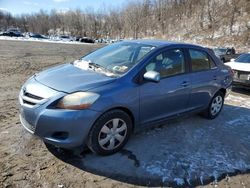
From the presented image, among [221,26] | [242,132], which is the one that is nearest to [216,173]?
[242,132]

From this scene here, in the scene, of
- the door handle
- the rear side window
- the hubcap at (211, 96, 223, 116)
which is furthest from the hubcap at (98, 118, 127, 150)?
the hubcap at (211, 96, 223, 116)

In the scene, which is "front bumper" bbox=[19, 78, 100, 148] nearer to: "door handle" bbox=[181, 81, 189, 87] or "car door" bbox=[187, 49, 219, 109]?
"door handle" bbox=[181, 81, 189, 87]

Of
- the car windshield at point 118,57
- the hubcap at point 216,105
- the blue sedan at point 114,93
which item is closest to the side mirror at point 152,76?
the blue sedan at point 114,93

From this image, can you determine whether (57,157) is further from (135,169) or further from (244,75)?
(244,75)

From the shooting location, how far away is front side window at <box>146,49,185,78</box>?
15.2 ft

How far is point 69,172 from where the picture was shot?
378 cm

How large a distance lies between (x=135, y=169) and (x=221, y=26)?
173 ft

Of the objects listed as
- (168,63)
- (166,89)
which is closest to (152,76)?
(166,89)

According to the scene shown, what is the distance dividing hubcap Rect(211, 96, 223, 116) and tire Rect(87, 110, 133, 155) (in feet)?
8.70

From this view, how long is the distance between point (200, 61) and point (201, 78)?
1.25 feet

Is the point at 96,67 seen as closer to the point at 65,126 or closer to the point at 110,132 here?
the point at 110,132

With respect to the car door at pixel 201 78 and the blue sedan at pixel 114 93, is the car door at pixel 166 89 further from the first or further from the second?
the car door at pixel 201 78

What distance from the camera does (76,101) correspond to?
371 centimetres

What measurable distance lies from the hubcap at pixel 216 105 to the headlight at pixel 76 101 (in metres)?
3.43
